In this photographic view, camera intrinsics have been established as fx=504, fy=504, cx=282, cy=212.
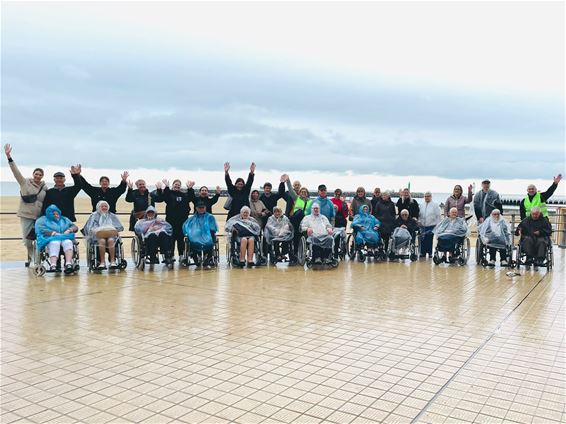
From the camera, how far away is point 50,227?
8094 mm

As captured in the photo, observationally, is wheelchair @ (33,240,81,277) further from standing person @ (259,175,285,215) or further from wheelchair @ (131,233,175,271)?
standing person @ (259,175,285,215)

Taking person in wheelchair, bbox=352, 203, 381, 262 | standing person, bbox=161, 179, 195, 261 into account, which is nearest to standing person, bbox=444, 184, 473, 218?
person in wheelchair, bbox=352, 203, 381, 262

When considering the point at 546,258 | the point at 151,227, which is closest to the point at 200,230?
the point at 151,227

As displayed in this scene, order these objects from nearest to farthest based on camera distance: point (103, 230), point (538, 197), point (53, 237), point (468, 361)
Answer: point (468, 361), point (53, 237), point (103, 230), point (538, 197)

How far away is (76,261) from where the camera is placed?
8148mm

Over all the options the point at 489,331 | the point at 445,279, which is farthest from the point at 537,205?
the point at 489,331

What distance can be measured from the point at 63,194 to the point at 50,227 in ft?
2.28

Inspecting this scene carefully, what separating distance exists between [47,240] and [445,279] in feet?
20.8

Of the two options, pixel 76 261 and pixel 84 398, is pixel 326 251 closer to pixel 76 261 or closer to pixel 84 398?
pixel 76 261

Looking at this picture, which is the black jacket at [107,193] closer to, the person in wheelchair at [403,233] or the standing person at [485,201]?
the person in wheelchair at [403,233]

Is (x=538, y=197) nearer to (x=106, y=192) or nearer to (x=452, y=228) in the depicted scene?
(x=452, y=228)

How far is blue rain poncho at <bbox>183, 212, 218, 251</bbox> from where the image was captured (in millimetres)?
8828

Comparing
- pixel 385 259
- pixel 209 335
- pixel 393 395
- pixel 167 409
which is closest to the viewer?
pixel 167 409

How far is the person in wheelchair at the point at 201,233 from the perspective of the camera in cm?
884
